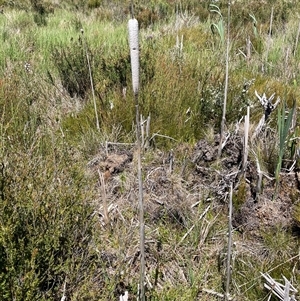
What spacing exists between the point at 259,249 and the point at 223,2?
700 cm

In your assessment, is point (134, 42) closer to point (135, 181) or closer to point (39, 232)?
point (39, 232)

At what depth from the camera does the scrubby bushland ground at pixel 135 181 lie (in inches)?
65.3

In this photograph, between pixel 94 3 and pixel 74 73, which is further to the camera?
pixel 94 3

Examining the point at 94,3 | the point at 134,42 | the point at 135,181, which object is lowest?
the point at 135,181

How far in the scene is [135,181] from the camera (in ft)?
8.08

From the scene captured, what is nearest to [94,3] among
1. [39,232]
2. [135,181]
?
[135,181]

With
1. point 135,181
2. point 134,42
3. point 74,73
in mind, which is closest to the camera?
point 134,42

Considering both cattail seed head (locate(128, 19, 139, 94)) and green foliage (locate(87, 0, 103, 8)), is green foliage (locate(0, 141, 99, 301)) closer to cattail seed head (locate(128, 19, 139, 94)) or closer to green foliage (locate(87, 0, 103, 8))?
cattail seed head (locate(128, 19, 139, 94))

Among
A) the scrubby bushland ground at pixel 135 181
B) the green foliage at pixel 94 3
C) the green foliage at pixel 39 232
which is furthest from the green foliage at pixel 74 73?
the green foliage at pixel 94 3

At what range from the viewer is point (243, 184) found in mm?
2314

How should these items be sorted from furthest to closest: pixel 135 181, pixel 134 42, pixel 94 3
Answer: pixel 94 3 → pixel 135 181 → pixel 134 42

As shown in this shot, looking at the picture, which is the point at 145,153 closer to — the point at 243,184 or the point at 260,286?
the point at 243,184

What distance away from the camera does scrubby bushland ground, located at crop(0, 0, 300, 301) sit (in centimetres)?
166

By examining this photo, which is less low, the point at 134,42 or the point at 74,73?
the point at 134,42
